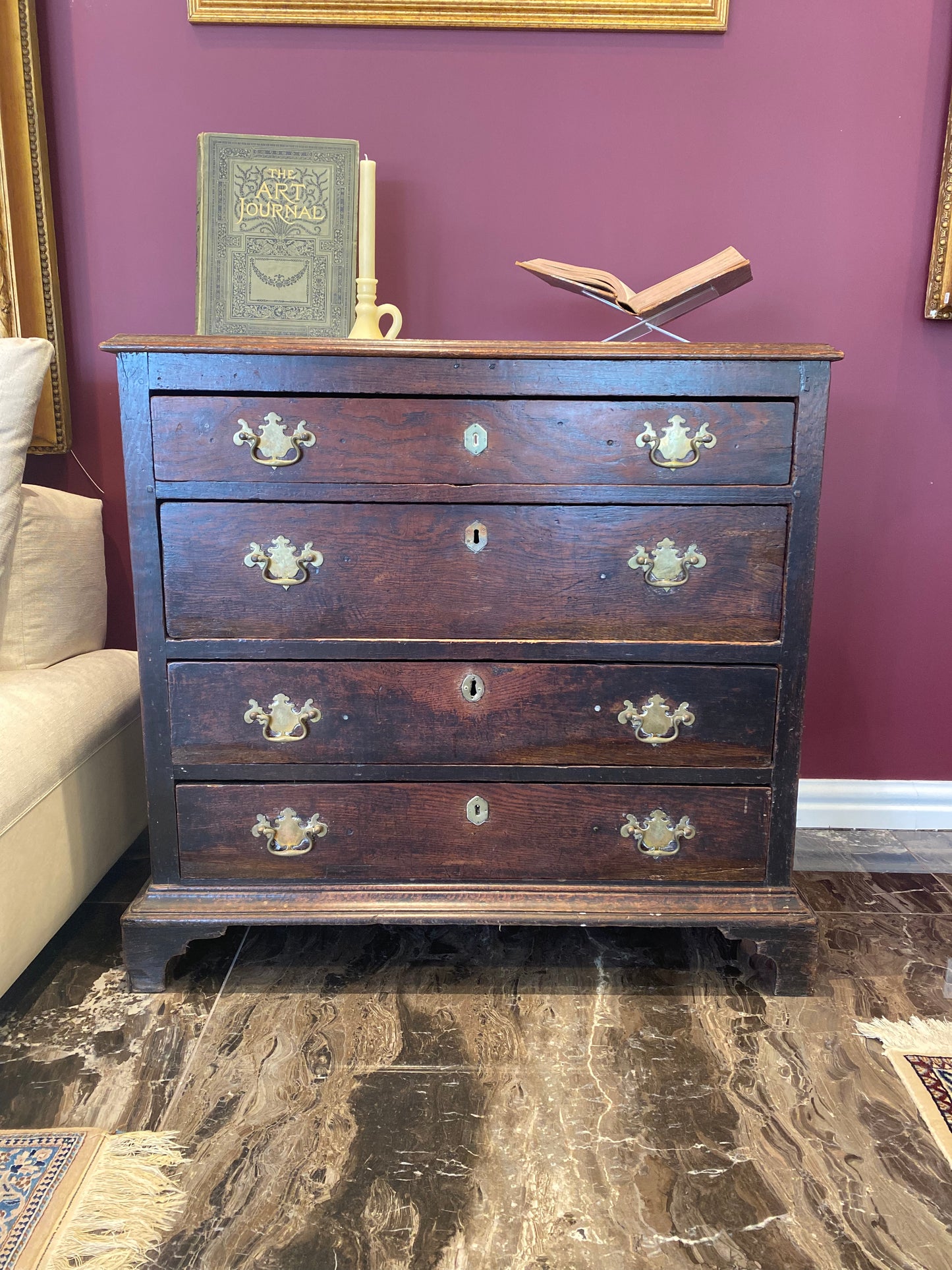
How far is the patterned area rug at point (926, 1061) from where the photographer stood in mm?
1133

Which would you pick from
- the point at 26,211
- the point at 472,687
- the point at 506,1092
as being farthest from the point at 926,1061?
the point at 26,211

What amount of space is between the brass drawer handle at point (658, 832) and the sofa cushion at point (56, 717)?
877mm

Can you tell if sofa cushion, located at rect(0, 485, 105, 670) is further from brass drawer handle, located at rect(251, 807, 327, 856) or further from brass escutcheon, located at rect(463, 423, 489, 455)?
brass escutcheon, located at rect(463, 423, 489, 455)

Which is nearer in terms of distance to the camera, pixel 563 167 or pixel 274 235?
pixel 274 235

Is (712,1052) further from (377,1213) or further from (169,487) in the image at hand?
(169,487)

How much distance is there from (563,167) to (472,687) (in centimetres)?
108

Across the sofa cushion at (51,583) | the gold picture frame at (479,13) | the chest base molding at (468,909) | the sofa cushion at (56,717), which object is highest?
the gold picture frame at (479,13)

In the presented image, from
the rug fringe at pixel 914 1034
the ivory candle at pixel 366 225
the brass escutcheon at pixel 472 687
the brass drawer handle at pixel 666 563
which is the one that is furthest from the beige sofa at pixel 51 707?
the rug fringe at pixel 914 1034

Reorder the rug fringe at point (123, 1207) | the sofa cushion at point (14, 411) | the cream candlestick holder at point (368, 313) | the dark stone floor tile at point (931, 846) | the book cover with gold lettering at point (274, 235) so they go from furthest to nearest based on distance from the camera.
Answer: the dark stone floor tile at point (931, 846) < the book cover with gold lettering at point (274, 235) < the cream candlestick holder at point (368, 313) < the sofa cushion at point (14, 411) < the rug fringe at point (123, 1207)

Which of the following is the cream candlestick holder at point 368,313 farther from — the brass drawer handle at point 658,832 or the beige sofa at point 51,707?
the brass drawer handle at point 658,832

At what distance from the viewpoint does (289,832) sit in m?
1.35

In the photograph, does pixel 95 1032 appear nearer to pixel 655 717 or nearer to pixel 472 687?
pixel 472 687

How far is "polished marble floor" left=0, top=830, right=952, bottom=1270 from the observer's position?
0.96 metres

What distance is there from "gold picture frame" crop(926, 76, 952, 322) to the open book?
0.61 m
